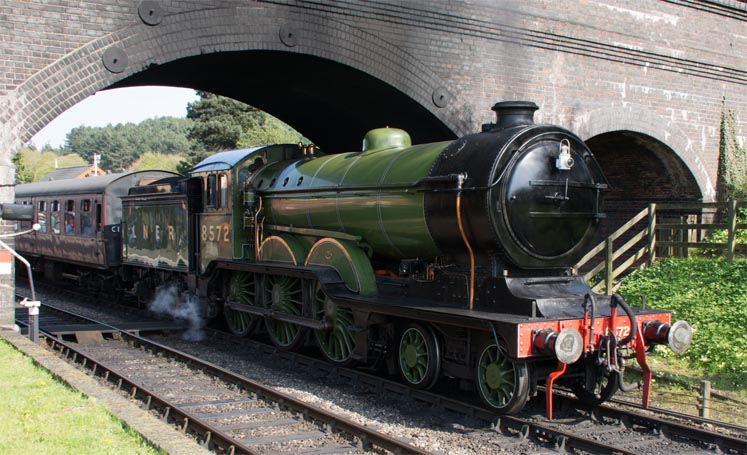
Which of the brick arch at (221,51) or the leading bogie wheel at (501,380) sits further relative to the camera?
the brick arch at (221,51)

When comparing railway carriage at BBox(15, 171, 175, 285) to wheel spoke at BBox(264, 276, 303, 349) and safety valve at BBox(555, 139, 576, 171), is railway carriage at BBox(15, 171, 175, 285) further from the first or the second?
safety valve at BBox(555, 139, 576, 171)

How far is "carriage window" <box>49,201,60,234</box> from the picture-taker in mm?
19078

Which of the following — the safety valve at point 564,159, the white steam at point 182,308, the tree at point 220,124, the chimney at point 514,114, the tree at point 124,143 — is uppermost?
the tree at point 124,143

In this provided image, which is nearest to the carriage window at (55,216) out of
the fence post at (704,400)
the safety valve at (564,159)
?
the safety valve at (564,159)

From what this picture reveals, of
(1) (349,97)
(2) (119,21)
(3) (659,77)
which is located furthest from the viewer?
(3) (659,77)

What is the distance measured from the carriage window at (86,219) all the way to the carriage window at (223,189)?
6.64 metres

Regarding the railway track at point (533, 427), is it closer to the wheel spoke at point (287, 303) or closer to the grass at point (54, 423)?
the grass at point (54, 423)

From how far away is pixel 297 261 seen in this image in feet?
32.8

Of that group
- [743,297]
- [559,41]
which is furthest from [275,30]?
[743,297]

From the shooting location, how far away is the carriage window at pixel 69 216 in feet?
59.3

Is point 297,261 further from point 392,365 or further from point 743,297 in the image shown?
point 743,297

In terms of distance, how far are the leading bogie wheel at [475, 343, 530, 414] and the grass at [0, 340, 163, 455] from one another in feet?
10.6

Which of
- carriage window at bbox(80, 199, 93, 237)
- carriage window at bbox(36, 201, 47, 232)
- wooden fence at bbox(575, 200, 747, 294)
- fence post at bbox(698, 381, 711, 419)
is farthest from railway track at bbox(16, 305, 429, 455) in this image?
carriage window at bbox(36, 201, 47, 232)

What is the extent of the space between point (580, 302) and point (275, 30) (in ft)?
23.8
